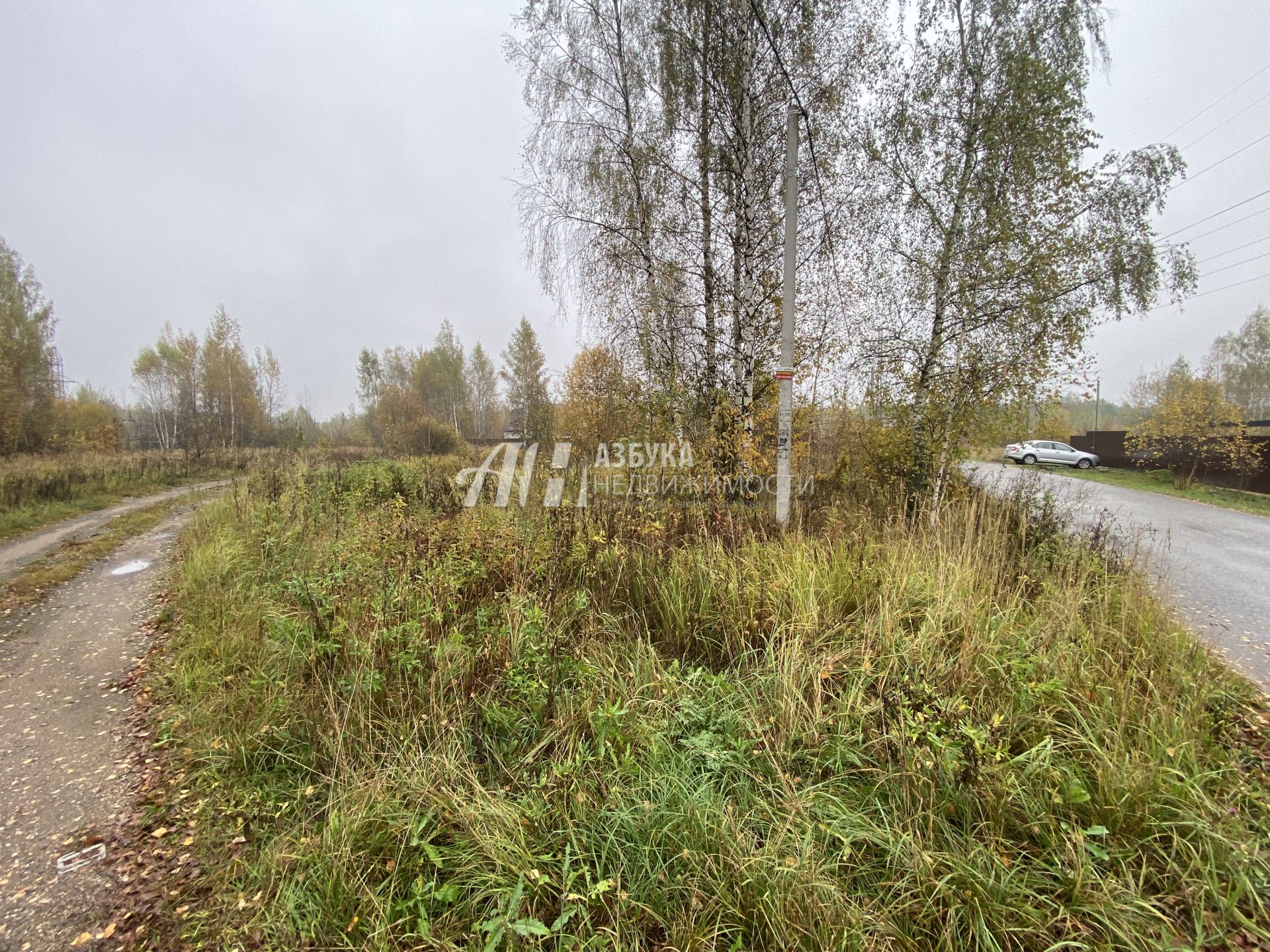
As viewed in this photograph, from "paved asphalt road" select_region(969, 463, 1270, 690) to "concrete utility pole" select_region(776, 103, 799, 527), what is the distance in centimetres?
277

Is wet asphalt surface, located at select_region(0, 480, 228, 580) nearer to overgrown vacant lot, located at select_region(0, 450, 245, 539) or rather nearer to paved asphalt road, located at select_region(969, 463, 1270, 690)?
overgrown vacant lot, located at select_region(0, 450, 245, 539)

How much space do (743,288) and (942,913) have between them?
6.39 meters

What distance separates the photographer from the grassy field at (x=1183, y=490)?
10141mm

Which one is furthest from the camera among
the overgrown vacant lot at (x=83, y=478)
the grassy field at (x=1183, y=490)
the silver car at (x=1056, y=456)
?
the silver car at (x=1056, y=456)

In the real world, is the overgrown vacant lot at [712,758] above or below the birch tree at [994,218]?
below

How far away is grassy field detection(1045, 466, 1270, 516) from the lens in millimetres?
10141

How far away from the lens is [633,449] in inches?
278

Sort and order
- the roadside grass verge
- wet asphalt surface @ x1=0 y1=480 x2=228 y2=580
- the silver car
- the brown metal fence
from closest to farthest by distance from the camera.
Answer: the roadside grass verge, wet asphalt surface @ x1=0 y1=480 x2=228 y2=580, the brown metal fence, the silver car

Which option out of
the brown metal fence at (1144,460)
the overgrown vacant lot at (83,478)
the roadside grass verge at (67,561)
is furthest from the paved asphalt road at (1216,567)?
the overgrown vacant lot at (83,478)

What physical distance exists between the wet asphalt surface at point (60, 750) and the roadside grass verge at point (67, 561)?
0.33 meters

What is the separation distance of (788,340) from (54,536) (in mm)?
12200

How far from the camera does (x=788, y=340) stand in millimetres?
4727

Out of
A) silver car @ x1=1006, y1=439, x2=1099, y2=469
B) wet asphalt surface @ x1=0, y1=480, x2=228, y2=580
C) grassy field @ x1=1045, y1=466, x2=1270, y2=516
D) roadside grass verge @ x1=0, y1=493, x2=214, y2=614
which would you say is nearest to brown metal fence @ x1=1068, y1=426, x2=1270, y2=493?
grassy field @ x1=1045, y1=466, x2=1270, y2=516

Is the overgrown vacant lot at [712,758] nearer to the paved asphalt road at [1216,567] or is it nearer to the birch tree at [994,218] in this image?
the paved asphalt road at [1216,567]
